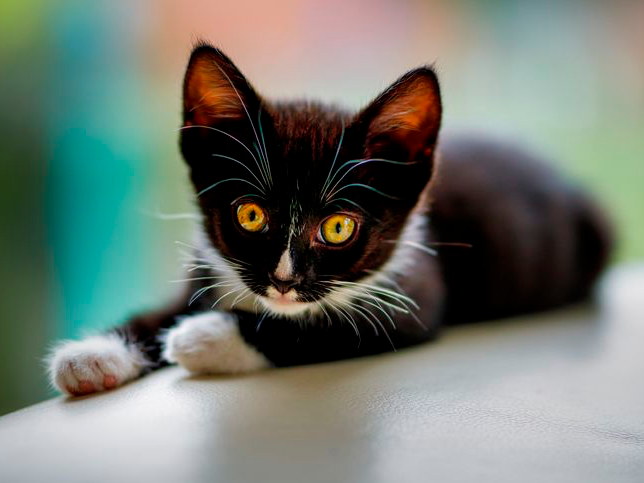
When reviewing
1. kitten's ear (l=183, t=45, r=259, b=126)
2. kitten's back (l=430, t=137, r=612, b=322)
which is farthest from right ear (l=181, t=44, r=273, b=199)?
kitten's back (l=430, t=137, r=612, b=322)

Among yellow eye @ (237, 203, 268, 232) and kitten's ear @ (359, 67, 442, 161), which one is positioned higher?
kitten's ear @ (359, 67, 442, 161)

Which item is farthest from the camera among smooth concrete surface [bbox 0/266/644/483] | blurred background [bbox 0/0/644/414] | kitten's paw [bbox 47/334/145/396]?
blurred background [bbox 0/0/644/414]

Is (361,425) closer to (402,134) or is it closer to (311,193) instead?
(311,193)

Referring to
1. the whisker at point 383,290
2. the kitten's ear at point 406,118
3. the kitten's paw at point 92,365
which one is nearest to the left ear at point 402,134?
the kitten's ear at point 406,118

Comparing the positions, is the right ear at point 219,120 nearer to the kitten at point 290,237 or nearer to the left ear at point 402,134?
the kitten at point 290,237

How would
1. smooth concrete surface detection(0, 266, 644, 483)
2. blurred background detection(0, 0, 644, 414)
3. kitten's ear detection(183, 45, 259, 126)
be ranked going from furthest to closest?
blurred background detection(0, 0, 644, 414), kitten's ear detection(183, 45, 259, 126), smooth concrete surface detection(0, 266, 644, 483)

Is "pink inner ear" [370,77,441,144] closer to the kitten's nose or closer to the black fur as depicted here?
the black fur

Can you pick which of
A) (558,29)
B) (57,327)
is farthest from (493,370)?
(558,29)
